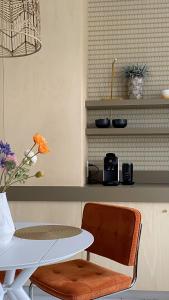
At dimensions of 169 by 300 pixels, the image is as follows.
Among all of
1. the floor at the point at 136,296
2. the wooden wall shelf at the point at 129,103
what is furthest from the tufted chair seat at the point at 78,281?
the wooden wall shelf at the point at 129,103

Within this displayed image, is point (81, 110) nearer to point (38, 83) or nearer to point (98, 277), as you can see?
point (38, 83)

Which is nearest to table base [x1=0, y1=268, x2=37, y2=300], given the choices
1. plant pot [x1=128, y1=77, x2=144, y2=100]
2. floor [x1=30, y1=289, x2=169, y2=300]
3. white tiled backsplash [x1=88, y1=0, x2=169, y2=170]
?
floor [x1=30, y1=289, x2=169, y2=300]

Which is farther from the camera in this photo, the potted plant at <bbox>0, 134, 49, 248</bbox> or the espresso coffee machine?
the espresso coffee machine

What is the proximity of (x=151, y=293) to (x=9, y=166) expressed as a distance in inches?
76.1

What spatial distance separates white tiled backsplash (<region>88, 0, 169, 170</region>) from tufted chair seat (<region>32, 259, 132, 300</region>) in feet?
5.10

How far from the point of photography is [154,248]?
295cm

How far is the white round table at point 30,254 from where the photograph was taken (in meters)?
1.45

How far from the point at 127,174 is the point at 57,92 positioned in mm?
951

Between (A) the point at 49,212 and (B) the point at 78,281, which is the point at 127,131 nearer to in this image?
(A) the point at 49,212

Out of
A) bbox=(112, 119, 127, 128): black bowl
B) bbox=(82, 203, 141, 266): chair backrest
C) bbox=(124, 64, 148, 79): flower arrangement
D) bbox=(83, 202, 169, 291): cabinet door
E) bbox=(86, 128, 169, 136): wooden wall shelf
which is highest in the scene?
bbox=(124, 64, 148, 79): flower arrangement

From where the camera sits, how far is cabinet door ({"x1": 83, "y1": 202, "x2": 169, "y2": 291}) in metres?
2.93

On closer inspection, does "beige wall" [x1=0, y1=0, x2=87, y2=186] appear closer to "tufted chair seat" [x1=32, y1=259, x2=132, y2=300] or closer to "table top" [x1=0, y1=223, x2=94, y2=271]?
"tufted chair seat" [x1=32, y1=259, x2=132, y2=300]

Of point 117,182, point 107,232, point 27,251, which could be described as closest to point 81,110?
point 117,182

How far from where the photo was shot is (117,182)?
3.23 metres
